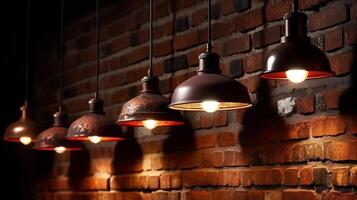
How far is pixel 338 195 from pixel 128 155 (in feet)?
4.87

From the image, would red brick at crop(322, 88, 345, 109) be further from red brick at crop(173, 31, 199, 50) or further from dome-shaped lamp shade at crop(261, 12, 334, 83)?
red brick at crop(173, 31, 199, 50)

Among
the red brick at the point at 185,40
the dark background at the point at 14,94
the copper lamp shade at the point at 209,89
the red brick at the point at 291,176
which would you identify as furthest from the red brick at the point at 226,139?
the dark background at the point at 14,94

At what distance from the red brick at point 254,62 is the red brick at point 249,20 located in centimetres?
12

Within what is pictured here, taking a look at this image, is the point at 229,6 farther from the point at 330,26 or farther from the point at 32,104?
the point at 32,104

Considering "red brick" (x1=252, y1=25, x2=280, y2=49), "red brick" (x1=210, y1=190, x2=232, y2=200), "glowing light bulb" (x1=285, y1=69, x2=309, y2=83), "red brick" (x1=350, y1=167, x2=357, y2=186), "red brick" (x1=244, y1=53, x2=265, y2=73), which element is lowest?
"red brick" (x1=210, y1=190, x2=232, y2=200)

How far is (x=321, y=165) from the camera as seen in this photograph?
2.37m

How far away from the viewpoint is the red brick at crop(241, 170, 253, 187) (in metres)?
2.69

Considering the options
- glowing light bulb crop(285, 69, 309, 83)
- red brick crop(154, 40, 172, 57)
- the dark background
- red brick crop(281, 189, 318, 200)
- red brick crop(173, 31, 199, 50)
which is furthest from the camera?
the dark background

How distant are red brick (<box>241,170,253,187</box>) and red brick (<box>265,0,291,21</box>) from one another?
0.59 meters

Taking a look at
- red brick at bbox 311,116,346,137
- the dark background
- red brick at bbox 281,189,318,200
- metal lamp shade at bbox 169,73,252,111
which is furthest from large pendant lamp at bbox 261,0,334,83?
the dark background

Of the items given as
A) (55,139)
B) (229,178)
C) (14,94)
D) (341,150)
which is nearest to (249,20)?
(229,178)

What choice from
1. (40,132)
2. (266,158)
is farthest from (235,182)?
(40,132)

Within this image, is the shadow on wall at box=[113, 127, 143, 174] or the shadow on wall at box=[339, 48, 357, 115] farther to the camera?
the shadow on wall at box=[113, 127, 143, 174]

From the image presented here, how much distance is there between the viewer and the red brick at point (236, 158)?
2.74 m
